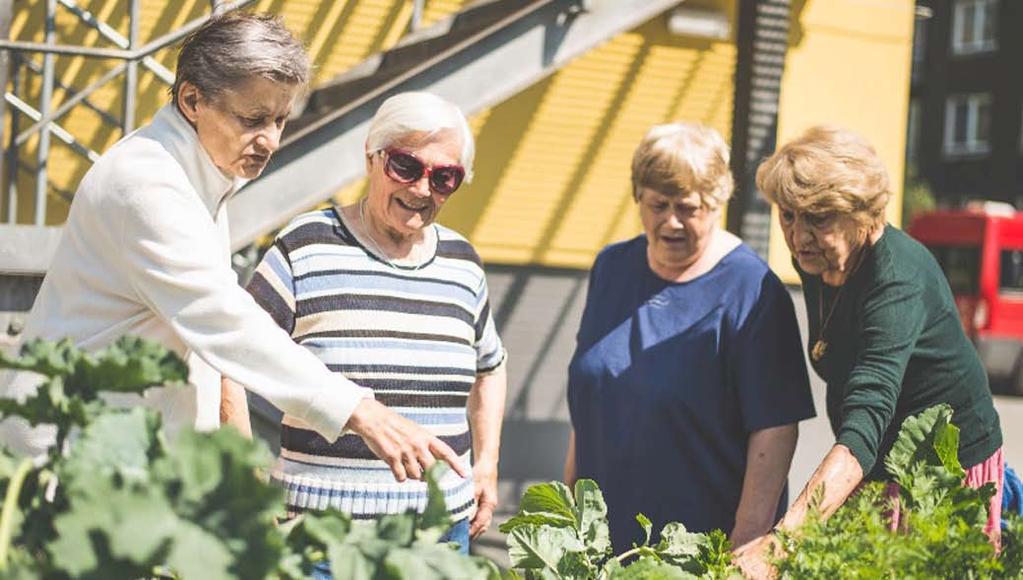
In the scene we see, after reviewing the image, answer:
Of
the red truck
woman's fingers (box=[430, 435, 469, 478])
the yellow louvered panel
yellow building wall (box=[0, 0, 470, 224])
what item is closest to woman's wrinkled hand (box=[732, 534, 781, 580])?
woman's fingers (box=[430, 435, 469, 478])

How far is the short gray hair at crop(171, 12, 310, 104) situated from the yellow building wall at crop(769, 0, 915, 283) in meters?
5.31

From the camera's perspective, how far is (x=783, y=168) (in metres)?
2.51

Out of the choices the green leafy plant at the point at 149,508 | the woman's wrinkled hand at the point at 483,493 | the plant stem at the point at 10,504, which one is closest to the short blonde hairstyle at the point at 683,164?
the woman's wrinkled hand at the point at 483,493

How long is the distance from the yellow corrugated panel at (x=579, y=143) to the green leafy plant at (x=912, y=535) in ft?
16.8

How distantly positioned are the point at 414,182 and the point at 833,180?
818 millimetres

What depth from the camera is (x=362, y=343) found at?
2576mm

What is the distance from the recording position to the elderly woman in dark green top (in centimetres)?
241

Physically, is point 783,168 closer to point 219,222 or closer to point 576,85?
point 219,222

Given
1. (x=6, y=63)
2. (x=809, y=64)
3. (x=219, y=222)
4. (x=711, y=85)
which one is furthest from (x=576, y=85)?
(x=219, y=222)

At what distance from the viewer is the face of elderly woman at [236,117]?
6.59 ft

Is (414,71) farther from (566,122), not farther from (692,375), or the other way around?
(692,375)

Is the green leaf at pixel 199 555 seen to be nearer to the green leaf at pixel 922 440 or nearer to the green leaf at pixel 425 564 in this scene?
the green leaf at pixel 425 564

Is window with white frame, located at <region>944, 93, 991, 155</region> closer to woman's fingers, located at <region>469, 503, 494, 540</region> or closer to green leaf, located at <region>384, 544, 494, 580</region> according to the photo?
woman's fingers, located at <region>469, 503, 494, 540</region>

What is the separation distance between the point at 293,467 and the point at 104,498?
5.18ft
